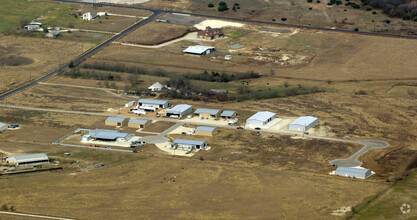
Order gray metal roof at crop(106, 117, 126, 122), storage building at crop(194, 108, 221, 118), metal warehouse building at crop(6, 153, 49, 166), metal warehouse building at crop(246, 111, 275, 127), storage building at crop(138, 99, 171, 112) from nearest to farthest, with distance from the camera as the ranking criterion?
metal warehouse building at crop(6, 153, 49, 166) → metal warehouse building at crop(246, 111, 275, 127) → gray metal roof at crop(106, 117, 126, 122) → storage building at crop(194, 108, 221, 118) → storage building at crop(138, 99, 171, 112)

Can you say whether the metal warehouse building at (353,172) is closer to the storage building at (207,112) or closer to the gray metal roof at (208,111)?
the storage building at (207,112)

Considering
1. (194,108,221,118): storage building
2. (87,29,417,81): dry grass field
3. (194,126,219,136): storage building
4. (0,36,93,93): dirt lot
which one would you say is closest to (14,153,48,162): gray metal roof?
(194,126,219,136): storage building

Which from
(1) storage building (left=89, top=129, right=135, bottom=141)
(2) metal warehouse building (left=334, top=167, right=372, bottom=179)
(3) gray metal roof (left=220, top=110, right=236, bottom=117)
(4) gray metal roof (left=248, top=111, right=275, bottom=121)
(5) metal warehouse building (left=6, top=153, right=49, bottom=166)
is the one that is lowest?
(5) metal warehouse building (left=6, top=153, right=49, bottom=166)

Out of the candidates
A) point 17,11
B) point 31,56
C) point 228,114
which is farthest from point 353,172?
point 17,11

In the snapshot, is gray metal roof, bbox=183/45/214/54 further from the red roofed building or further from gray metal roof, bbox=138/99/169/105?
gray metal roof, bbox=138/99/169/105

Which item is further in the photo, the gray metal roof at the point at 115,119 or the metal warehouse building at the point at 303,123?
the gray metal roof at the point at 115,119

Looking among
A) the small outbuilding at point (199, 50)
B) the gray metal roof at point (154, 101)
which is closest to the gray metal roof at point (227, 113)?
the gray metal roof at point (154, 101)

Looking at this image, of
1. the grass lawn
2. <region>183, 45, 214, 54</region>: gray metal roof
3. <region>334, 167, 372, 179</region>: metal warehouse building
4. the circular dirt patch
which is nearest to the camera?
<region>334, 167, 372, 179</region>: metal warehouse building
